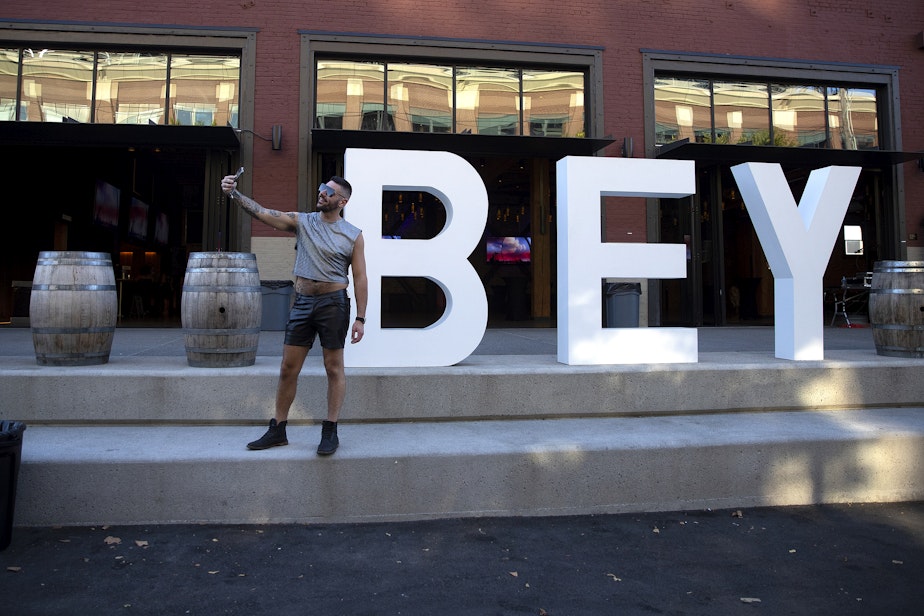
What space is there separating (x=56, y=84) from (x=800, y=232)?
11638mm

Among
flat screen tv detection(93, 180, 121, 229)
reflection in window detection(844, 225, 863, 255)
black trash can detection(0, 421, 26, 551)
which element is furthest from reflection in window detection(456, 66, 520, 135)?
flat screen tv detection(93, 180, 121, 229)

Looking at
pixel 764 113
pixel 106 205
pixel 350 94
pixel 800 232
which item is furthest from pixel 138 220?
pixel 800 232

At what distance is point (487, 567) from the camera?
9.51ft

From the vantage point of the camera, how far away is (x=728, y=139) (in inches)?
485

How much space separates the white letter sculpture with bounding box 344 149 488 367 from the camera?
192 inches

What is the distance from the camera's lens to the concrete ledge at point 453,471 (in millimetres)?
3408

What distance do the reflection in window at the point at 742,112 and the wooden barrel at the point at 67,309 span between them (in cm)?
1131

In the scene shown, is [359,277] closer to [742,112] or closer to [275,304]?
[275,304]

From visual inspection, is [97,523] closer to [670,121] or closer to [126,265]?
[670,121]

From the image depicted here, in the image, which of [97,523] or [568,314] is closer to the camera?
[97,523]

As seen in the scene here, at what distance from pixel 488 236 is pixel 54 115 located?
10.9 meters

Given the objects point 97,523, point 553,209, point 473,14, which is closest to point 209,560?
point 97,523

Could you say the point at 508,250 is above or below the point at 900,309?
above

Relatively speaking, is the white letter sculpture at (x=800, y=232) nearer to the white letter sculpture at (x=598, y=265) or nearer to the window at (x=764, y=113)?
the white letter sculpture at (x=598, y=265)
